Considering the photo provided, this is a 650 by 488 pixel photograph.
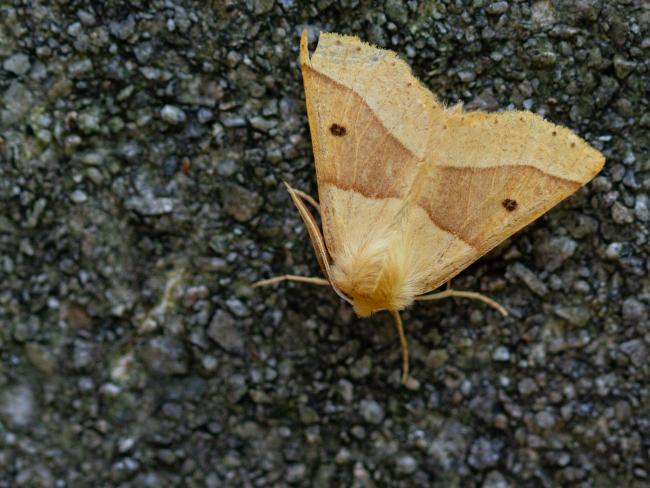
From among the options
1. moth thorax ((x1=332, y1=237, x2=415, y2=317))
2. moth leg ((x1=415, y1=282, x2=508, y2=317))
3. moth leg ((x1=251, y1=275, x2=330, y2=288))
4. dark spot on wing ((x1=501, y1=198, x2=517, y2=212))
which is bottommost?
moth leg ((x1=251, y1=275, x2=330, y2=288))

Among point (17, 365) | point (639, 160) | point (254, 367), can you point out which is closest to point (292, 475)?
point (254, 367)

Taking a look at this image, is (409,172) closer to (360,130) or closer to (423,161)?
(423,161)

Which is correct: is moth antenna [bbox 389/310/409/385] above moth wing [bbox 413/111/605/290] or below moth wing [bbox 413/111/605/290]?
below

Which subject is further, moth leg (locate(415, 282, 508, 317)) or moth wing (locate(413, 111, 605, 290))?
moth leg (locate(415, 282, 508, 317))

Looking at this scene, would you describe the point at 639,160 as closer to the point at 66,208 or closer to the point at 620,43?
the point at 620,43

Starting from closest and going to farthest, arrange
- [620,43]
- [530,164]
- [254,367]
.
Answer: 1. [530,164]
2. [620,43]
3. [254,367]

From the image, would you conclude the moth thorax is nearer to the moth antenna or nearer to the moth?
the moth

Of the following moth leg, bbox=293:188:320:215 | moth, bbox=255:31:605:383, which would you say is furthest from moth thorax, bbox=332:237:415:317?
moth leg, bbox=293:188:320:215
